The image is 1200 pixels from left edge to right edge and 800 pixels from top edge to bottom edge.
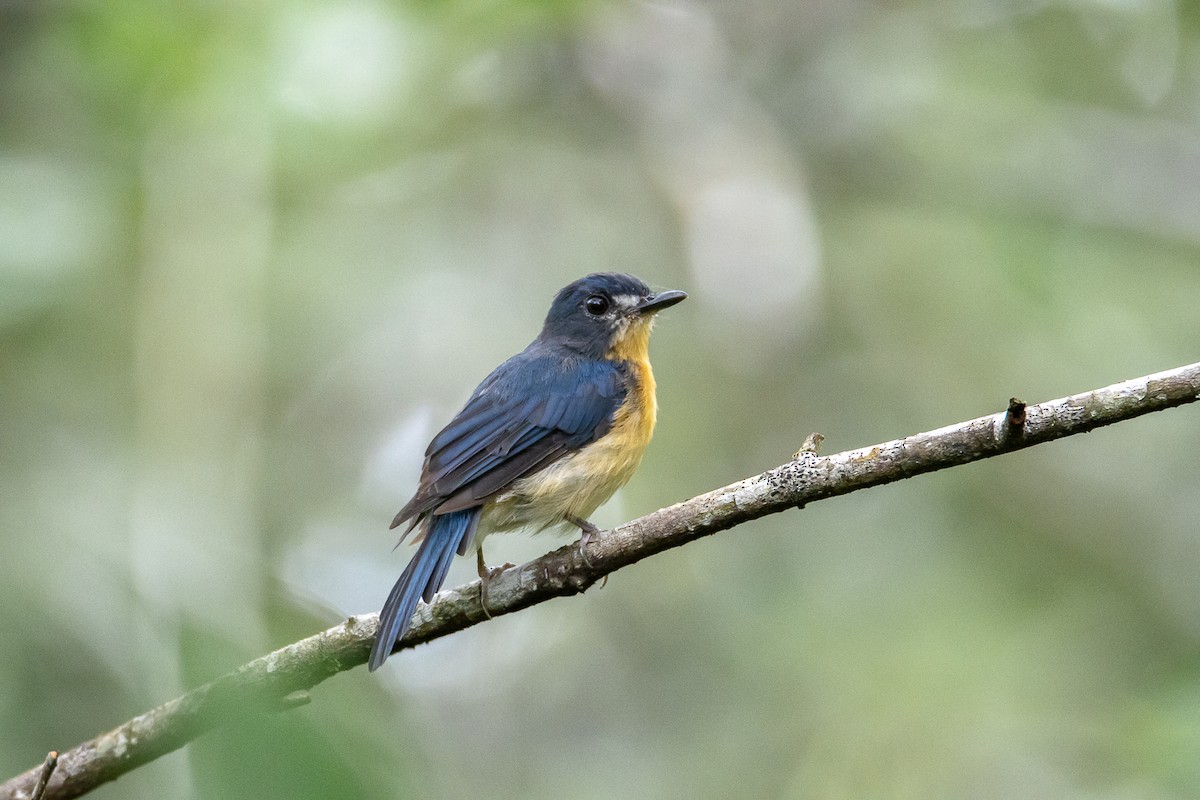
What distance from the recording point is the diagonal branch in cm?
264

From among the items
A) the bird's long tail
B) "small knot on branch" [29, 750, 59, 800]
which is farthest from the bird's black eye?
"small knot on branch" [29, 750, 59, 800]

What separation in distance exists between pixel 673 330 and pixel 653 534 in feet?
12.6

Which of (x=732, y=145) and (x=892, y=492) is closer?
(x=732, y=145)

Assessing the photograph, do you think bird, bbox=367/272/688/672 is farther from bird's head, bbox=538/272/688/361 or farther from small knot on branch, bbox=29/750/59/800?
small knot on branch, bbox=29/750/59/800

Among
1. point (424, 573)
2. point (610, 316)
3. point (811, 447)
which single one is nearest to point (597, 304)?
point (610, 316)

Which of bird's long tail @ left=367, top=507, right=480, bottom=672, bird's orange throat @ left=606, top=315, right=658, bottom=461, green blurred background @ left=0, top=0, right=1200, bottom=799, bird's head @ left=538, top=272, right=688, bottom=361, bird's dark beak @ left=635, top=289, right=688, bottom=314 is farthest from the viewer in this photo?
bird's head @ left=538, top=272, right=688, bottom=361

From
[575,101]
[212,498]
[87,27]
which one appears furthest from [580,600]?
[87,27]

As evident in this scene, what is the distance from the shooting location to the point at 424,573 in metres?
3.62

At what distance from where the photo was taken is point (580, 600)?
6.41 m

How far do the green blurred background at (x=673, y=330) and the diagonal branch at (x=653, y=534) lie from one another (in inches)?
9.0

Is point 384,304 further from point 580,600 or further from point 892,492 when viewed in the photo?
point 892,492

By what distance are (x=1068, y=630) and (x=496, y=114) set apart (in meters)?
3.66

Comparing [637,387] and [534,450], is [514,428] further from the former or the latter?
[637,387]

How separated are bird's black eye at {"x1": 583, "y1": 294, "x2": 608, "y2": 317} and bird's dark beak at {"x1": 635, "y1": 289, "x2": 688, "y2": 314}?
16 cm
